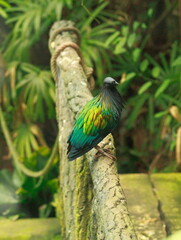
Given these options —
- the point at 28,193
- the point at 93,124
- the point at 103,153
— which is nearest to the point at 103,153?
the point at 103,153

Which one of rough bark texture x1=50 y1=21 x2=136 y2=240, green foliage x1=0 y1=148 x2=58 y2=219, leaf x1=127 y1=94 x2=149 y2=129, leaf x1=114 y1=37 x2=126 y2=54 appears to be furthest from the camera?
leaf x1=127 y1=94 x2=149 y2=129

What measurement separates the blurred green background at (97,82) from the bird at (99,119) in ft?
6.52

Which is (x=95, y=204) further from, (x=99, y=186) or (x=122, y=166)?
(x=122, y=166)

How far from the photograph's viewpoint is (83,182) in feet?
6.71

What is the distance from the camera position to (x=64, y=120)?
8.27ft

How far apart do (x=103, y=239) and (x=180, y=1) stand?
325cm

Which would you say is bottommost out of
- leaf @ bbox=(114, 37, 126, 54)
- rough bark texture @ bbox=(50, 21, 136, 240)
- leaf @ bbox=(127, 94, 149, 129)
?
rough bark texture @ bbox=(50, 21, 136, 240)

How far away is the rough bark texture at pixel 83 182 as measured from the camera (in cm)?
151

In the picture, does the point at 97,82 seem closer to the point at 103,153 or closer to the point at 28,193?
the point at 28,193

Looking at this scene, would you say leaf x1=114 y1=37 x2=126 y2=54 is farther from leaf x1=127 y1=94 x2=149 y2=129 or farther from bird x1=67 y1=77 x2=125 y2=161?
bird x1=67 y1=77 x2=125 y2=161

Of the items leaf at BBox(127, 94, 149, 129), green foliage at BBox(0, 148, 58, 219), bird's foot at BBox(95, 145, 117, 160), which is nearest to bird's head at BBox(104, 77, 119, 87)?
bird's foot at BBox(95, 145, 117, 160)

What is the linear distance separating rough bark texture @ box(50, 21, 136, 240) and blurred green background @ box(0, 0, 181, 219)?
127 cm

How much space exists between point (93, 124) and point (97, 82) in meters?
3.29

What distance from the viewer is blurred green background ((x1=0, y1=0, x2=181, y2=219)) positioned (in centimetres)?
421
